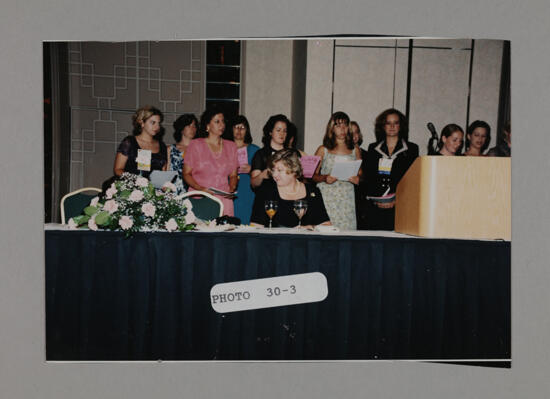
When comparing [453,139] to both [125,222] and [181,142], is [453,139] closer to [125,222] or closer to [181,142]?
[181,142]

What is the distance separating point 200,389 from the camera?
212 cm

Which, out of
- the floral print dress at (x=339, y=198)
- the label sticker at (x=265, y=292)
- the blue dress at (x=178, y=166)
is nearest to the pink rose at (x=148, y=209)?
the label sticker at (x=265, y=292)

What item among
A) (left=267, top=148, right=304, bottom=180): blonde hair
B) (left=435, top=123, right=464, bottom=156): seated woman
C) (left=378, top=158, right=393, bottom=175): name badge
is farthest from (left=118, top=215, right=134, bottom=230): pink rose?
(left=435, top=123, right=464, bottom=156): seated woman

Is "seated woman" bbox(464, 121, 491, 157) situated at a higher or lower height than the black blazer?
higher

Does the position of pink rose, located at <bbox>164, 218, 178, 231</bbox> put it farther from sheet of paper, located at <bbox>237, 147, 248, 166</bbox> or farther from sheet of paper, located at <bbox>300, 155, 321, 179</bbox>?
sheet of paper, located at <bbox>237, 147, 248, 166</bbox>

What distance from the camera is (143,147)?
317 cm

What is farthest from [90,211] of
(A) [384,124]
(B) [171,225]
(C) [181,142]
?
(A) [384,124]

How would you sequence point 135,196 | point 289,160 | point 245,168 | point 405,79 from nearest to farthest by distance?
point 135,196
point 289,160
point 245,168
point 405,79

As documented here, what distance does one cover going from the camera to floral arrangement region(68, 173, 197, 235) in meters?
2.01

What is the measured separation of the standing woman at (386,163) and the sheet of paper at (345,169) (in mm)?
221

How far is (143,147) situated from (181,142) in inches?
16.8

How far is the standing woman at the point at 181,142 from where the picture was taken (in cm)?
337

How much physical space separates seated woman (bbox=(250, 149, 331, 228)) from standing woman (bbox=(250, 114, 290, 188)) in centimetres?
56

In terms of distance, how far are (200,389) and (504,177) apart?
1.72 m
